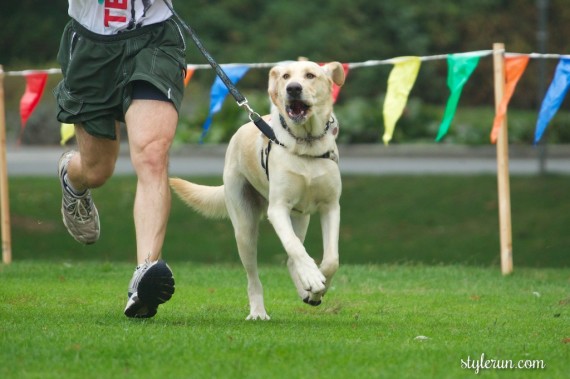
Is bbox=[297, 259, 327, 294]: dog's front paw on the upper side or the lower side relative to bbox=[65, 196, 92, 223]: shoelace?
lower

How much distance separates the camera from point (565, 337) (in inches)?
226

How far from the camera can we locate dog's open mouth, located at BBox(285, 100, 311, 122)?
20.8 ft

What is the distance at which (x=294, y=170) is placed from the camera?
634 cm

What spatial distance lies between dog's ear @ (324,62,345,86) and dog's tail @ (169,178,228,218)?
1.02 metres

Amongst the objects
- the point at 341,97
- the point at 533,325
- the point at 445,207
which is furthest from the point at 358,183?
the point at 341,97

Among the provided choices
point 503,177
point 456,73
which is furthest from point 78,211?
point 503,177

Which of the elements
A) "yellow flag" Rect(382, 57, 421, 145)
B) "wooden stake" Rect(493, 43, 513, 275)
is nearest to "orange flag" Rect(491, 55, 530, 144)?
"wooden stake" Rect(493, 43, 513, 275)

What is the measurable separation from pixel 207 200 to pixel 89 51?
139 centimetres

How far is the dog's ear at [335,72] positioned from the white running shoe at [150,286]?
5.75ft

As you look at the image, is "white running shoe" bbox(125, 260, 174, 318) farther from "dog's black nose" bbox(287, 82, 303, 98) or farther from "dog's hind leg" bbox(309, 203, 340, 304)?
"dog's black nose" bbox(287, 82, 303, 98)

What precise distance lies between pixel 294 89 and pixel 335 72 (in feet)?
1.68

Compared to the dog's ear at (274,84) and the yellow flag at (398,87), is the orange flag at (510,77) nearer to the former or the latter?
the yellow flag at (398,87)

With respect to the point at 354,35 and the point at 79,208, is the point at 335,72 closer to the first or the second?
the point at 79,208

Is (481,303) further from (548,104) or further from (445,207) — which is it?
(445,207)
